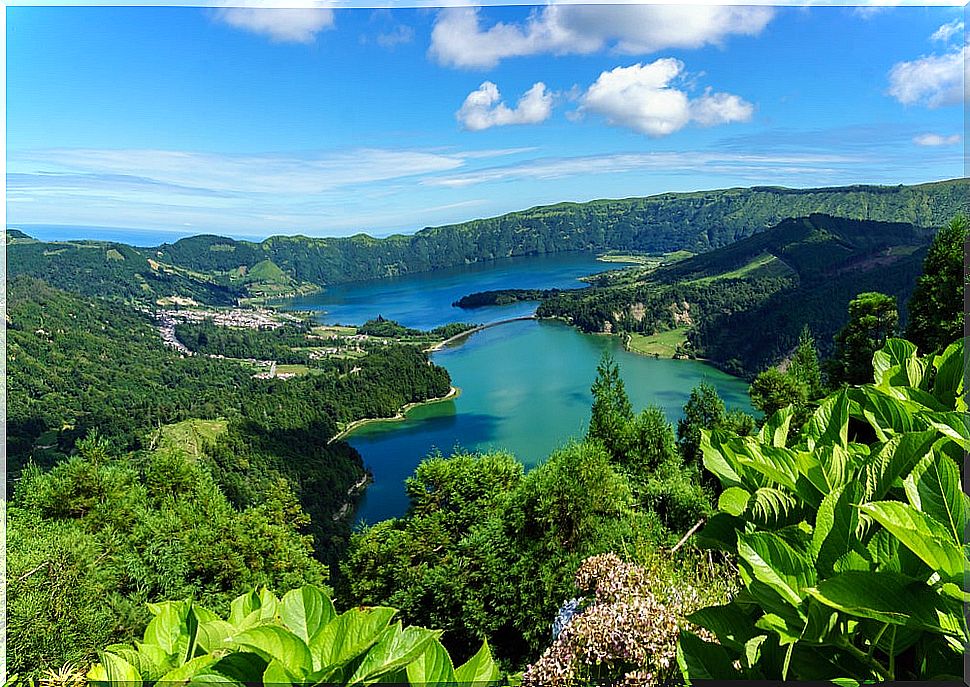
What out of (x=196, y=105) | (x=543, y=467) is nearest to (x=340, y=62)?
(x=196, y=105)

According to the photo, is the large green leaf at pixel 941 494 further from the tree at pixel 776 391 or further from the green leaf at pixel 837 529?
the tree at pixel 776 391

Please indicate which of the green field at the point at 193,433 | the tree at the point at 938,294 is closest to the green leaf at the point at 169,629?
the tree at the point at 938,294

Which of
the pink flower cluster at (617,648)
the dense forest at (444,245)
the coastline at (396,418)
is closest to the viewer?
the pink flower cluster at (617,648)

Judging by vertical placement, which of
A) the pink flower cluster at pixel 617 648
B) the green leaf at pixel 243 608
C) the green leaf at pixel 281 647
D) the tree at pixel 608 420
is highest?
the green leaf at pixel 281 647

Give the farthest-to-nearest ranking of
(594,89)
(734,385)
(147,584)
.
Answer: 1. (734,385)
2. (147,584)
3. (594,89)

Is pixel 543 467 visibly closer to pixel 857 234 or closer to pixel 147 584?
pixel 147 584

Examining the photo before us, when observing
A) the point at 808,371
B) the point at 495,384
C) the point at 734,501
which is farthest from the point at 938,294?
the point at 495,384

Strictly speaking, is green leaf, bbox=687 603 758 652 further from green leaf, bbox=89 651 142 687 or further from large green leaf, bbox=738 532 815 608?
green leaf, bbox=89 651 142 687
